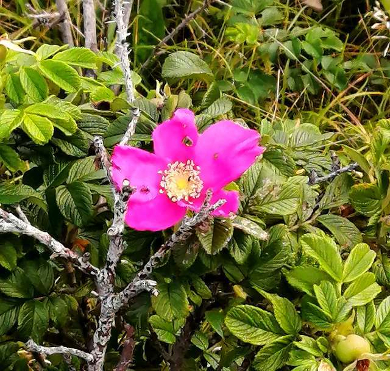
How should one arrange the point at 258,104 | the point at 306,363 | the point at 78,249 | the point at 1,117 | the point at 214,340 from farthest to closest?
the point at 258,104 < the point at 214,340 < the point at 78,249 < the point at 1,117 < the point at 306,363

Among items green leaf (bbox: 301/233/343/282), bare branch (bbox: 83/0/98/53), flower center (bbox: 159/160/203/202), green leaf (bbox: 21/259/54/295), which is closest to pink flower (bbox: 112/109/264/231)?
flower center (bbox: 159/160/203/202)

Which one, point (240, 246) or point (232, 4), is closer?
point (240, 246)

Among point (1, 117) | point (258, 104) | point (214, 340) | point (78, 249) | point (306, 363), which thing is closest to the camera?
point (306, 363)

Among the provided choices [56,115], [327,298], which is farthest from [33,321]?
[327,298]

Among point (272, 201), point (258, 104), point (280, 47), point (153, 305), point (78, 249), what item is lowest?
point (258, 104)

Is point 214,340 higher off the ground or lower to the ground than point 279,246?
lower

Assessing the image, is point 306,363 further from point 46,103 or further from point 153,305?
point 46,103

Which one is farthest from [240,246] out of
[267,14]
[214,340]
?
[267,14]
